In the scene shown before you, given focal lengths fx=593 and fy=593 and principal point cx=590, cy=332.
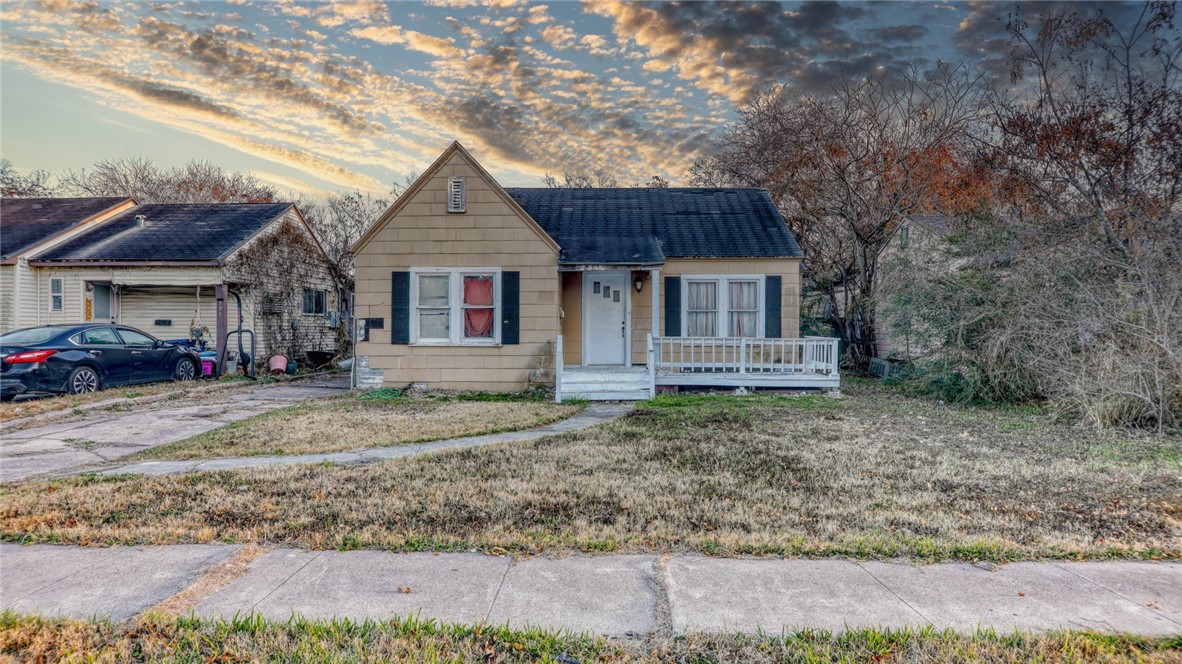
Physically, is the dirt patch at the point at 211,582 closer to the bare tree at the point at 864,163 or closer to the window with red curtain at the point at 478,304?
the window with red curtain at the point at 478,304

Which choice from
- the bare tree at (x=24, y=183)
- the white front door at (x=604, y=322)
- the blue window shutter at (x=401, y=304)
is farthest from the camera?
the bare tree at (x=24, y=183)

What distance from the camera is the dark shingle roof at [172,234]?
1533 centimetres

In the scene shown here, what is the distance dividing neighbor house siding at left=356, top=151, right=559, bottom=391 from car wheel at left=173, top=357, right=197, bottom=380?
16.6 feet

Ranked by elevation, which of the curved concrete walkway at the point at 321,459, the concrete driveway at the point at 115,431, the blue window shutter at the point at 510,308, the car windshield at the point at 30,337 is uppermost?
the blue window shutter at the point at 510,308

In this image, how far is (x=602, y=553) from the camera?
11.4 ft

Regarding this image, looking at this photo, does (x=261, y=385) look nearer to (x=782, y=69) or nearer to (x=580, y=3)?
(x=580, y=3)

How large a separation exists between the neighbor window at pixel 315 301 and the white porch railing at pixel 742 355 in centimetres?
1281

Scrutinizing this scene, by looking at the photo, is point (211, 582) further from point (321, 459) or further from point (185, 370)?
point (185, 370)

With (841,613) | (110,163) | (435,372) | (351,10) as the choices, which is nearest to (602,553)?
(841,613)

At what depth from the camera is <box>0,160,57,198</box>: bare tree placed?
2730cm

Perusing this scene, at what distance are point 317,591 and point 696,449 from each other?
4.38 meters

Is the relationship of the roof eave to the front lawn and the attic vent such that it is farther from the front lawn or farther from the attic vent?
the attic vent

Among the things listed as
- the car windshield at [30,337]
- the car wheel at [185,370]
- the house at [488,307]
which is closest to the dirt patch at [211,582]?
the house at [488,307]

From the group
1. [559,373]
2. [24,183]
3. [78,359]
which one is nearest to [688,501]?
[559,373]
